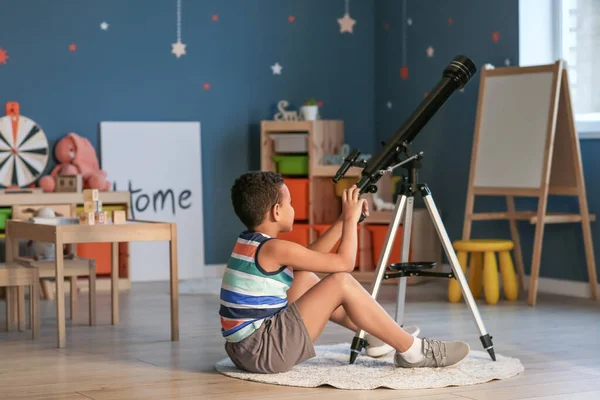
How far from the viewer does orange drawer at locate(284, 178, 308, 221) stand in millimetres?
5809

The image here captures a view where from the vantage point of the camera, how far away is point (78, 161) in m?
5.50

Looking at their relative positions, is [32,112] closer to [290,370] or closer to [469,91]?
[469,91]

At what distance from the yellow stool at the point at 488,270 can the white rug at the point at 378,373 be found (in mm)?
1443

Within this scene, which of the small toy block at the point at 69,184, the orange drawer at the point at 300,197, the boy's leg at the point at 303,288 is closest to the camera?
the boy's leg at the point at 303,288

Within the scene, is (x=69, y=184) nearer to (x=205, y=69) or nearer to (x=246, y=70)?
(x=205, y=69)

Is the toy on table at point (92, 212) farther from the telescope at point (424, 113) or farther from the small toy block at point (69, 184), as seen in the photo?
the small toy block at point (69, 184)

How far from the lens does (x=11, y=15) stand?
215 inches

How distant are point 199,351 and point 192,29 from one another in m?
2.95

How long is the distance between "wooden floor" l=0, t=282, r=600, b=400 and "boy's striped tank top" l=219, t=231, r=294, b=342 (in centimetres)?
17

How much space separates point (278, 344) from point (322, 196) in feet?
9.87

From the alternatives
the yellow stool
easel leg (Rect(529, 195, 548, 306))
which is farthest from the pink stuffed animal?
easel leg (Rect(529, 195, 548, 306))

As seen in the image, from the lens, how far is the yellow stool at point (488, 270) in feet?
15.2

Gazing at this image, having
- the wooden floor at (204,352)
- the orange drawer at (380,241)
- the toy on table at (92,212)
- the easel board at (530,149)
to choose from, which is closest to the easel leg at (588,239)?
the easel board at (530,149)

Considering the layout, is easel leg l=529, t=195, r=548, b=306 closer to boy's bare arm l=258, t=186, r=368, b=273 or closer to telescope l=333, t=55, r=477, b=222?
telescope l=333, t=55, r=477, b=222
